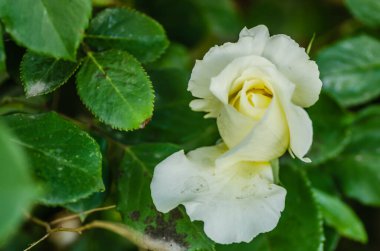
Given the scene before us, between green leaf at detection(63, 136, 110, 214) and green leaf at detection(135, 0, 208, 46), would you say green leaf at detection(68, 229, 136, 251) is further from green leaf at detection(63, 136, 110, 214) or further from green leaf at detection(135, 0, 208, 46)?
green leaf at detection(135, 0, 208, 46)

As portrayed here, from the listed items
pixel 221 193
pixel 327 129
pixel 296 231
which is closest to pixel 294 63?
pixel 221 193

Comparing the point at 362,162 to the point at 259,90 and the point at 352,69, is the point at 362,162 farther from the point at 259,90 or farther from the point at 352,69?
the point at 259,90

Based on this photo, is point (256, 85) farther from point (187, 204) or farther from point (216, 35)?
point (216, 35)

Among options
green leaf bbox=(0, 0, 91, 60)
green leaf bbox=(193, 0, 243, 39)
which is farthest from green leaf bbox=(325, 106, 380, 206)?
green leaf bbox=(0, 0, 91, 60)

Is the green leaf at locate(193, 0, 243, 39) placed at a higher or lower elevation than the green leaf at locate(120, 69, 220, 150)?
lower

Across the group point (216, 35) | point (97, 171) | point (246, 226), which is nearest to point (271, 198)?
point (246, 226)

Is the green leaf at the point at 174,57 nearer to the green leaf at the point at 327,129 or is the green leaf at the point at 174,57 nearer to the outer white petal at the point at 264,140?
the green leaf at the point at 327,129
